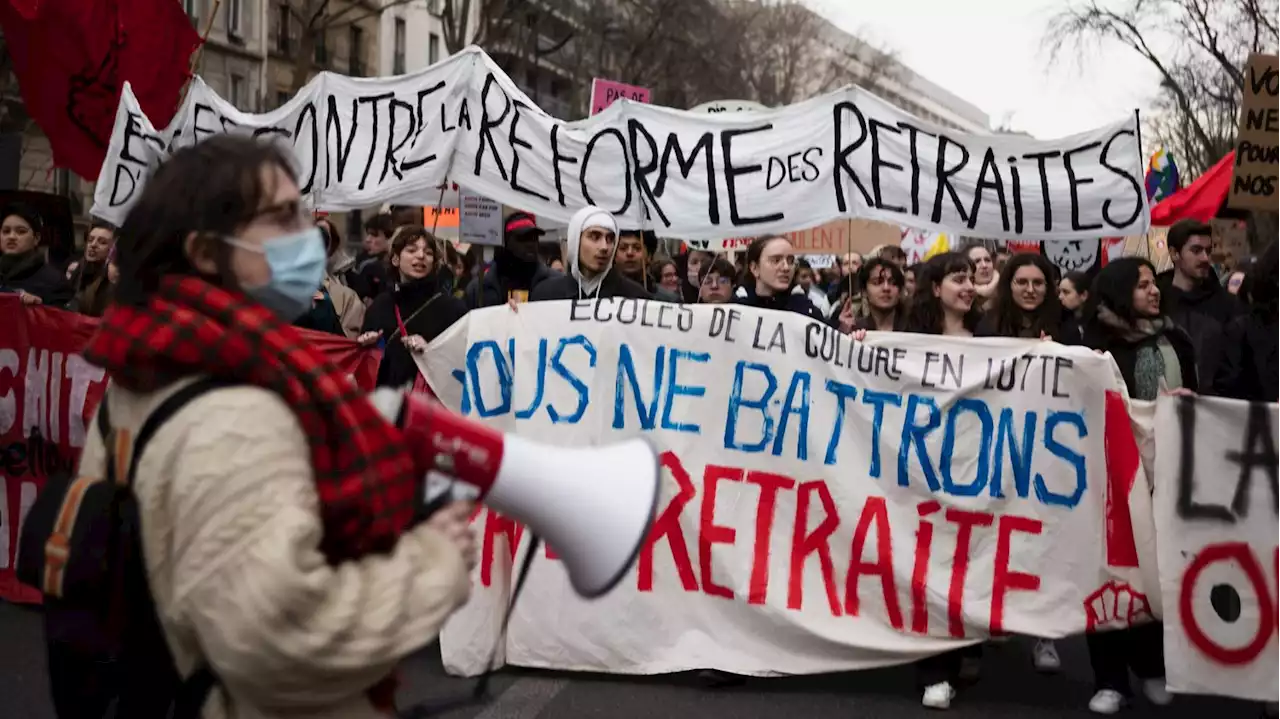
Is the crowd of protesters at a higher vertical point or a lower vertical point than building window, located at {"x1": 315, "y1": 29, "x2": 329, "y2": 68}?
Result: lower

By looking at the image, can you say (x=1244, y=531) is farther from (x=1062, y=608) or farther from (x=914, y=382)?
(x=914, y=382)

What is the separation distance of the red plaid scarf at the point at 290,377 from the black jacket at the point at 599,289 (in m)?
4.05

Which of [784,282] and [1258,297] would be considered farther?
[784,282]

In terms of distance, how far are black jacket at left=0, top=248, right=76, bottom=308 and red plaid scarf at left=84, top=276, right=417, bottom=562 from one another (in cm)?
570

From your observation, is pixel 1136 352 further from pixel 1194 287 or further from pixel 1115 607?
pixel 1194 287

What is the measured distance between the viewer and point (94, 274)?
768 cm

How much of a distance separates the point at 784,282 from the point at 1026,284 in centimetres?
103

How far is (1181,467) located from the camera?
476 cm

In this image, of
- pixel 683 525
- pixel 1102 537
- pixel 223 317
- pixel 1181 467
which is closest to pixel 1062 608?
pixel 1102 537

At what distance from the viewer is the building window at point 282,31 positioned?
133 feet

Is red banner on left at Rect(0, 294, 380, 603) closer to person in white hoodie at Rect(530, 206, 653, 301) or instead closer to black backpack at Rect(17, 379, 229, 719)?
person in white hoodie at Rect(530, 206, 653, 301)

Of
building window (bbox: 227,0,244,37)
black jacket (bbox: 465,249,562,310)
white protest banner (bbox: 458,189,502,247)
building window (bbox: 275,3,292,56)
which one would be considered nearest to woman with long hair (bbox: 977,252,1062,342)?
black jacket (bbox: 465,249,562,310)

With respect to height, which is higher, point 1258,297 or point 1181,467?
point 1258,297

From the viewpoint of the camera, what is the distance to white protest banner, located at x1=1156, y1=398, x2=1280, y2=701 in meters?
4.65
